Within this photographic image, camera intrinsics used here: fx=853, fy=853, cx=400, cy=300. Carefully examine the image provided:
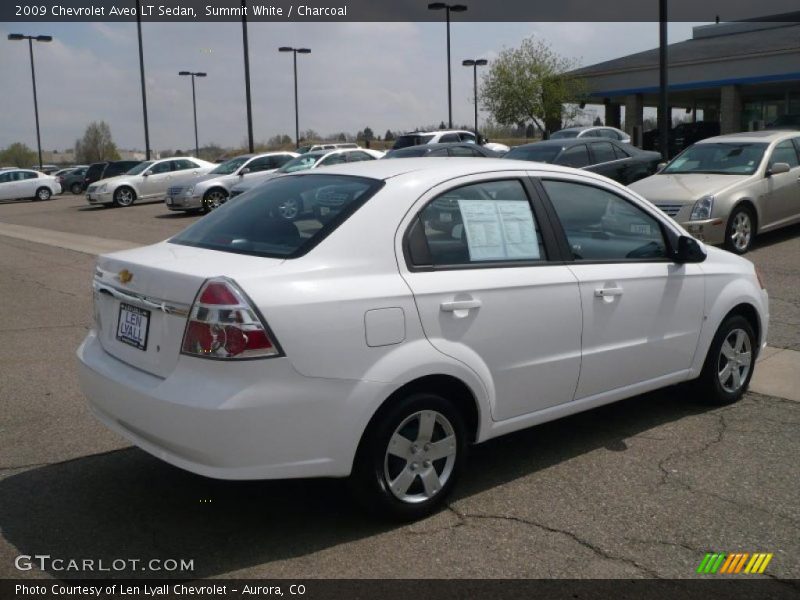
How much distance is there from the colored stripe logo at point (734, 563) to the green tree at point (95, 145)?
99.3 meters

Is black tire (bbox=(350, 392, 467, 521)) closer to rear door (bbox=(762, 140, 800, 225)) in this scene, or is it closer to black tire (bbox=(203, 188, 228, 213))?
rear door (bbox=(762, 140, 800, 225))

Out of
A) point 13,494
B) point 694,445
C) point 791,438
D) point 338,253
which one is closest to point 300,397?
point 338,253

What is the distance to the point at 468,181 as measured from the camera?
4.41 m

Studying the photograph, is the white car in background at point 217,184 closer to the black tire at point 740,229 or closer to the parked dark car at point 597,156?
the parked dark car at point 597,156

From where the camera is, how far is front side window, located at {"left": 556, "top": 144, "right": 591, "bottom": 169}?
15.7 m

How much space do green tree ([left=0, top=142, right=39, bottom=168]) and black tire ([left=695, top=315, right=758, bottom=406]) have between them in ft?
338

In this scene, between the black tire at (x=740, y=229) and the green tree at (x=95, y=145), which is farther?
the green tree at (x=95, y=145)

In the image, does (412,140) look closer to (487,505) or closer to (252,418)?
(487,505)

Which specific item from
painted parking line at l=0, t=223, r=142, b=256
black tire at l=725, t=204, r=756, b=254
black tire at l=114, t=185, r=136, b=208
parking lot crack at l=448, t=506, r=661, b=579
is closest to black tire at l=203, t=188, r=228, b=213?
painted parking line at l=0, t=223, r=142, b=256

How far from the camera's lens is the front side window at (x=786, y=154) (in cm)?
1296

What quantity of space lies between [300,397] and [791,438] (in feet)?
10.4

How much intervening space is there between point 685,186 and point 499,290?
893cm

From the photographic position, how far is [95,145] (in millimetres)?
98375

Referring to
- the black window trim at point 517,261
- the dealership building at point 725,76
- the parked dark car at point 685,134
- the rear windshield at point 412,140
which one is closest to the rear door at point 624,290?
the black window trim at point 517,261
